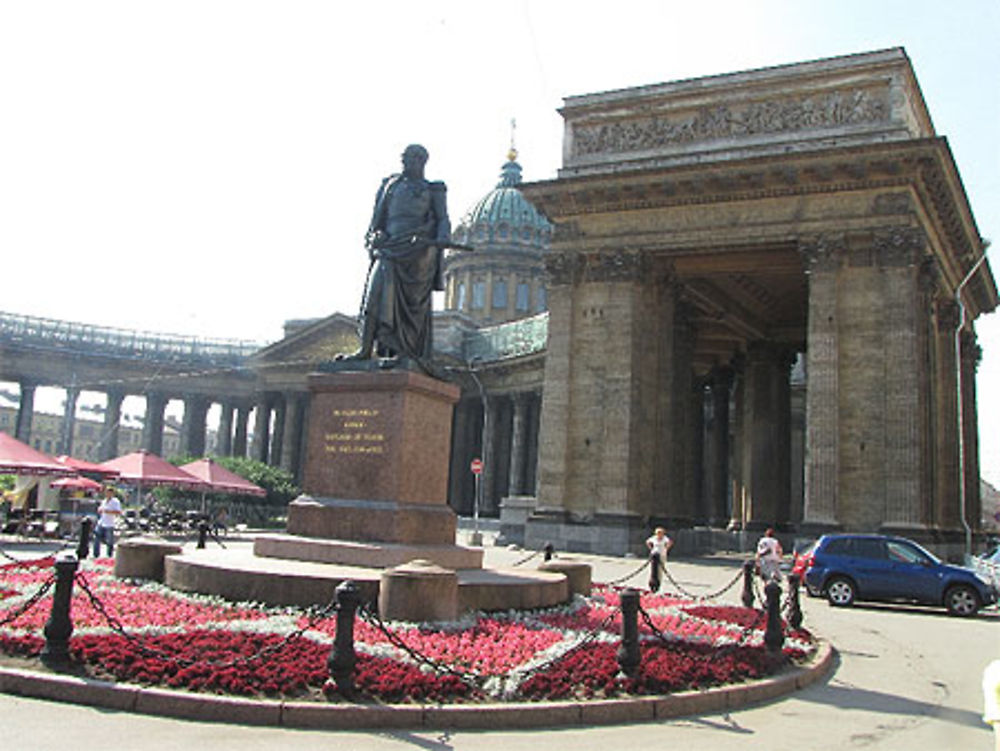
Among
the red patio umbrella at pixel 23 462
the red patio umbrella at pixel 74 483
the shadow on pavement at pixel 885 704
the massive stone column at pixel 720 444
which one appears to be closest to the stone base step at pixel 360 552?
the shadow on pavement at pixel 885 704

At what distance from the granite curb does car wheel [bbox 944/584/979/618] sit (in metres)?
14.7

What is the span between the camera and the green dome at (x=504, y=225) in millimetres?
99000

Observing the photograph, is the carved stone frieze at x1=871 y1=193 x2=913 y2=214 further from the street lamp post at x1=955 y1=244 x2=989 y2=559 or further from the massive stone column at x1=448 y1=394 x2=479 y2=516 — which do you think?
the massive stone column at x1=448 y1=394 x2=479 y2=516

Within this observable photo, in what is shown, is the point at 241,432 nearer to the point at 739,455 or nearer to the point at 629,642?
the point at 739,455

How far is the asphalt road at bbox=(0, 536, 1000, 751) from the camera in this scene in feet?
23.5

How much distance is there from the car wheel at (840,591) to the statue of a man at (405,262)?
41.0ft

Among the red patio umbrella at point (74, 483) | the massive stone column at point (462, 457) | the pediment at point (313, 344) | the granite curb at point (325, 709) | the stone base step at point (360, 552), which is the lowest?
the granite curb at point (325, 709)

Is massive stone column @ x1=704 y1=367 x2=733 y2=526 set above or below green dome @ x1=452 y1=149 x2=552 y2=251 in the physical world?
below

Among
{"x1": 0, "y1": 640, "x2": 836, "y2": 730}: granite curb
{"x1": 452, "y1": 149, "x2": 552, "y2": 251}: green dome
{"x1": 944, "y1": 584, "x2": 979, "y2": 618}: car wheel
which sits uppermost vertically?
{"x1": 452, "y1": 149, "x2": 552, "y2": 251}: green dome

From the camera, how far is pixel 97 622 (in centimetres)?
1034

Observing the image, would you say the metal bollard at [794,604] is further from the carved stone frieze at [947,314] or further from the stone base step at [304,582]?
the carved stone frieze at [947,314]

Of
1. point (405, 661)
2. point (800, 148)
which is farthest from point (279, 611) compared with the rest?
point (800, 148)

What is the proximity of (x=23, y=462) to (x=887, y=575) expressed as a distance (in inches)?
982

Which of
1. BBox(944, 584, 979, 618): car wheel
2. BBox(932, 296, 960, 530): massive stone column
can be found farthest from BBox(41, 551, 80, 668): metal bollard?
BBox(932, 296, 960, 530): massive stone column
